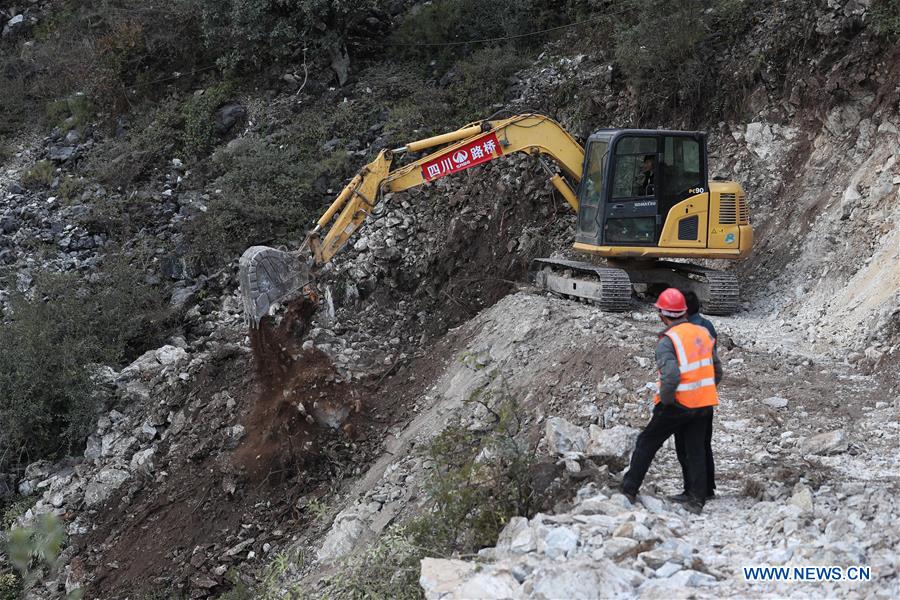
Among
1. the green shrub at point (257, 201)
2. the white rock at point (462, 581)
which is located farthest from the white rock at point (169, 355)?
the white rock at point (462, 581)

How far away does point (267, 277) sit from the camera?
8.66 meters

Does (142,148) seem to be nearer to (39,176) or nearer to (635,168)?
(39,176)

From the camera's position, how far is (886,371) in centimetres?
735

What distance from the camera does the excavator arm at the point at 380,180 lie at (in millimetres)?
8625

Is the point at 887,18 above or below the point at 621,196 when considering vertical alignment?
above

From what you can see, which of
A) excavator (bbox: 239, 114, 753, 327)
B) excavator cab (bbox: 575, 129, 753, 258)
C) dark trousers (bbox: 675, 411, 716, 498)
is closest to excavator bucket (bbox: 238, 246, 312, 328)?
excavator (bbox: 239, 114, 753, 327)

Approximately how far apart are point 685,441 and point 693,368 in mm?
544

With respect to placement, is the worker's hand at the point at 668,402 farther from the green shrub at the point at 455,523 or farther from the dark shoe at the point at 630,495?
the green shrub at the point at 455,523

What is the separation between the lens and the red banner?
379 inches

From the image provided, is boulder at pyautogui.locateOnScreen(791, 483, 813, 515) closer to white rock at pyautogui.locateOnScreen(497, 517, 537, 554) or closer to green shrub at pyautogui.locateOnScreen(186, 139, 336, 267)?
white rock at pyautogui.locateOnScreen(497, 517, 537, 554)

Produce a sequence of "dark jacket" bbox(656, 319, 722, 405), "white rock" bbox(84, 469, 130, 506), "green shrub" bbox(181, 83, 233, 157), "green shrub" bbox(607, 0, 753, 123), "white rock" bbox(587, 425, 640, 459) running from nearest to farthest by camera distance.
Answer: "dark jacket" bbox(656, 319, 722, 405) → "white rock" bbox(587, 425, 640, 459) → "white rock" bbox(84, 469, 130, 506) → "green shrub" bbox(607, 0, 753, 123) → "green shrub" bbox(181, 83, 233, 157)

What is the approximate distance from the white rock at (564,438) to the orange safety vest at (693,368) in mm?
1236

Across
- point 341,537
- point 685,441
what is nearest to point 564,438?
point 685,441

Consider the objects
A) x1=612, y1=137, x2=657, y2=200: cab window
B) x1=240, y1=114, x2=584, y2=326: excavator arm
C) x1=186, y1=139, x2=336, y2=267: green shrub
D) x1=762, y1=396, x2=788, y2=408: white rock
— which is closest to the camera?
x1=762, y1=396, x2=788, y2=408: white rock
